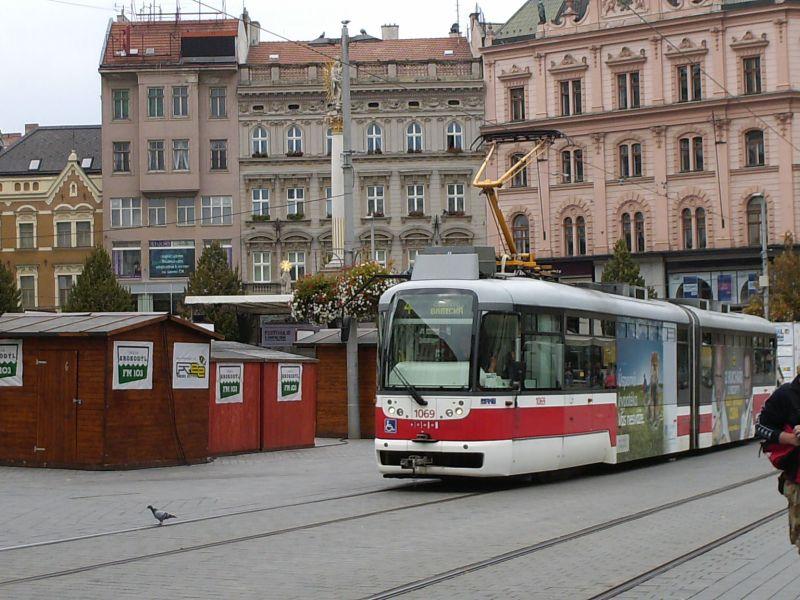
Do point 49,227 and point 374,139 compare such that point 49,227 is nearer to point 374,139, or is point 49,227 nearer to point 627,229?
point 374,139

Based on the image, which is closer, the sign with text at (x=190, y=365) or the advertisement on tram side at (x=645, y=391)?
the advertisement on tram side at (x=645, y=391)

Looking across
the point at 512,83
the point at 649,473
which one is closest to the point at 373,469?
the point at 649,473

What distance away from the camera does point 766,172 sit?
63188 mm

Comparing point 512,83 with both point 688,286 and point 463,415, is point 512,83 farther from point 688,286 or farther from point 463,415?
point 463,415

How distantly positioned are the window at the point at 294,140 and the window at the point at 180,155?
5.30 m

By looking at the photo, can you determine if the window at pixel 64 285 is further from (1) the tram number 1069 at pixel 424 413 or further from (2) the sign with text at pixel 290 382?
(1) the tram number 1069 at pixel 424 413

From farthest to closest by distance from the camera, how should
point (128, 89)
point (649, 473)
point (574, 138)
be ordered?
1. point (128, 89)
2. point (574, 138)
3. point (649, 473)

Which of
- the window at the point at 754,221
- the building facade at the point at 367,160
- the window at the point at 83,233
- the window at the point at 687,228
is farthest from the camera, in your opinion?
the window at the point at 83,233

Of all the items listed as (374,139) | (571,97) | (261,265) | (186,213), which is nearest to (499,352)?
(571,97)

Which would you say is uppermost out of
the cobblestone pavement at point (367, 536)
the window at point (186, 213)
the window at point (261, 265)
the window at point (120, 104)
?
the window at point (120, 104)

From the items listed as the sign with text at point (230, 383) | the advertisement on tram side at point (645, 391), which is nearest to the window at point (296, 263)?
the sign with text at point (230, 383)

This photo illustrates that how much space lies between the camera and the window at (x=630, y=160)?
2618 inches

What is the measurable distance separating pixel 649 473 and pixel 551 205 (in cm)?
4726

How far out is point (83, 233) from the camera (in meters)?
72.7
